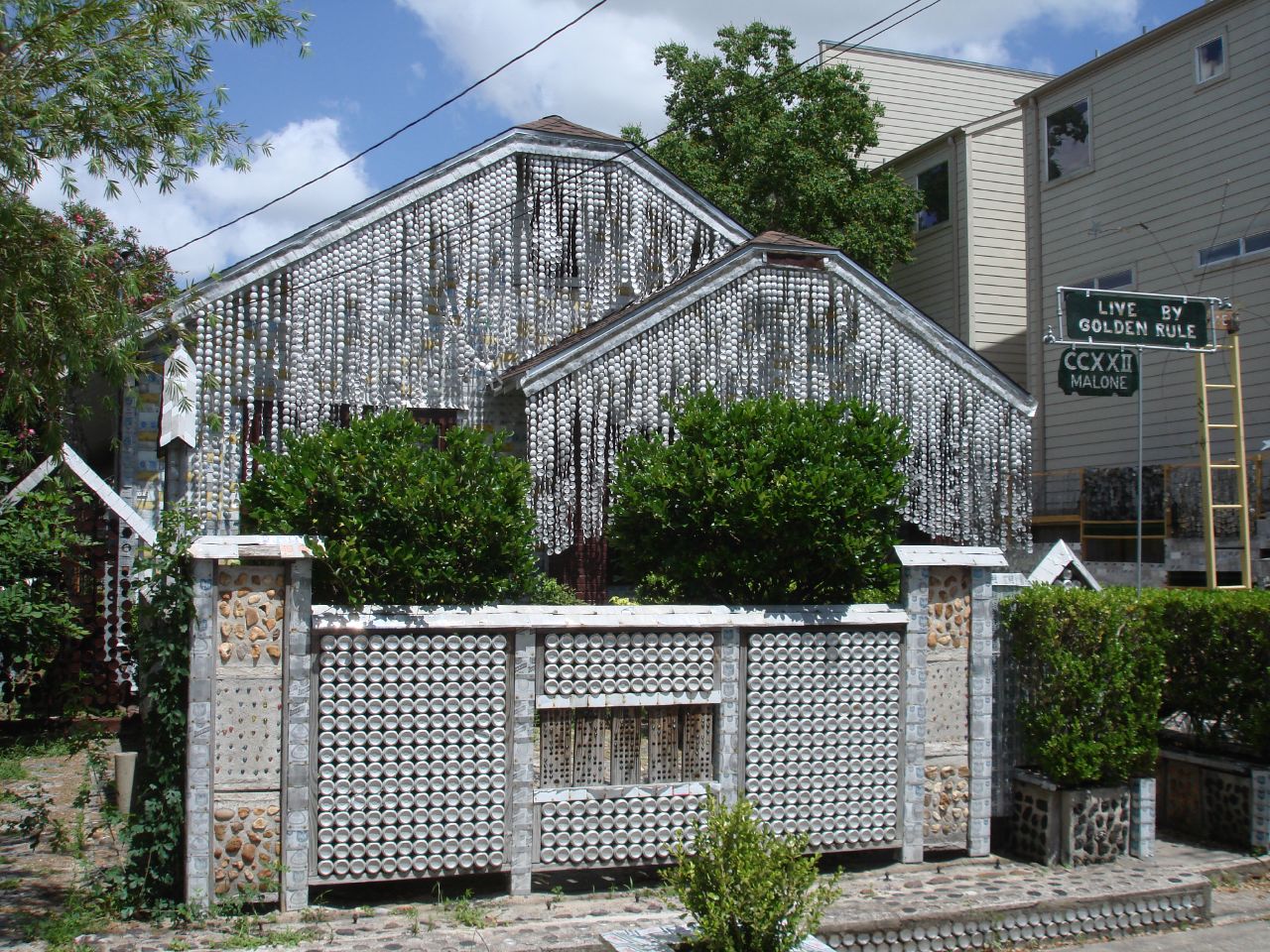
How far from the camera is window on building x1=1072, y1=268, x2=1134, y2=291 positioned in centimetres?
1959

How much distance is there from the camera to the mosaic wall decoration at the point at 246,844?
6379 millimetres

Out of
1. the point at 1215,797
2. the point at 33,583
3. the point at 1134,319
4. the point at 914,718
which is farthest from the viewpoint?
the point at 33,583

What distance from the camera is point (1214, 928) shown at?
289 inches

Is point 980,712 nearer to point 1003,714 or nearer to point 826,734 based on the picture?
point 1003,714

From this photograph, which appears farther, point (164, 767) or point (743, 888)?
point (164, 767)

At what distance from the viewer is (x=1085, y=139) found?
806 inches

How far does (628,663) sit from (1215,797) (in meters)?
4.86

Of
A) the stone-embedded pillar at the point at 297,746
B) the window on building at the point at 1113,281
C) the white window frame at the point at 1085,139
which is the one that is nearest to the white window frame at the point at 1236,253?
the window on building at the point at 1113,281

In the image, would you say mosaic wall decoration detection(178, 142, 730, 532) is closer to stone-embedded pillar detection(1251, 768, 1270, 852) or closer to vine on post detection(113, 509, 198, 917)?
vine on post detection(113, 509, 198, 917)

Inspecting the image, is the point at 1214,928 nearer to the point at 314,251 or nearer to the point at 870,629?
the point at 870,629

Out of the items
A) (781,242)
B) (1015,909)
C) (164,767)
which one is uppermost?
(781,242)

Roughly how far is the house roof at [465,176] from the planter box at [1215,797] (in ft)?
26.6

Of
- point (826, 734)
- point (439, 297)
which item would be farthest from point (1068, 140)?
point (826, 734)

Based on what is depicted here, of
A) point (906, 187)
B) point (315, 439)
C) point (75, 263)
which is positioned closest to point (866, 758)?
point (315, 439)
